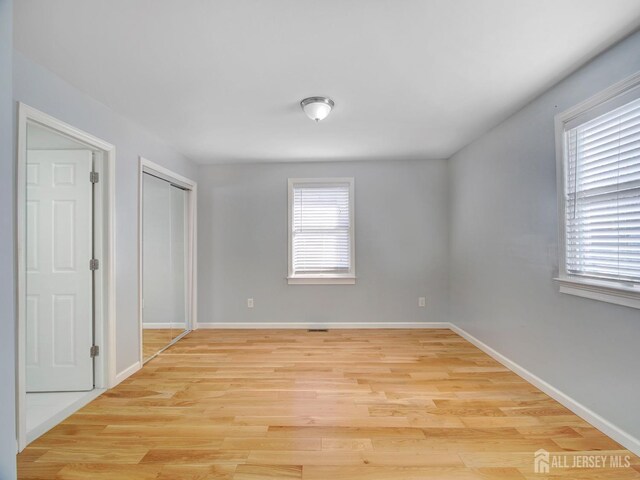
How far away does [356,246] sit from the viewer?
183 inches

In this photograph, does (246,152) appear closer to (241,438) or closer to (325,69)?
(325,69)

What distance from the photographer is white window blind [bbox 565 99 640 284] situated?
188 centimetres

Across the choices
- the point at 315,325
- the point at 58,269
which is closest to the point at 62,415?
the point at 58,269

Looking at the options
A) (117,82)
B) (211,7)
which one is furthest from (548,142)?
(117,82)

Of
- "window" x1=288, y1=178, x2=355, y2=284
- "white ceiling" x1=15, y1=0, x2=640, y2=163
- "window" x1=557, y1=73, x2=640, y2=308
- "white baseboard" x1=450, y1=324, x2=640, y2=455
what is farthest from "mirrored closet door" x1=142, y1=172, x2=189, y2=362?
"window" x1=557, y1=73, x2=640, y2=308

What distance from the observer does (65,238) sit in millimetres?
2668

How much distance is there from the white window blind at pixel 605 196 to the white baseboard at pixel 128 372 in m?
3.80

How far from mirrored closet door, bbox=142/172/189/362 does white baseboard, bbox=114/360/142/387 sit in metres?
0.25

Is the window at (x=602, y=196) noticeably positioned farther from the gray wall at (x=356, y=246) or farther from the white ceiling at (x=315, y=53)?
the gray wall at (x=356, y=246)

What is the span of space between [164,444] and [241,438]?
1.56ft

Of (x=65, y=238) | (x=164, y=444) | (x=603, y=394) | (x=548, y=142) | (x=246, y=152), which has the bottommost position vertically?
(x=164, y=444)

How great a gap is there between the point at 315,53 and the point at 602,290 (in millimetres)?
2338

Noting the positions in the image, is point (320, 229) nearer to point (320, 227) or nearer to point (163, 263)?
point (320, 227)

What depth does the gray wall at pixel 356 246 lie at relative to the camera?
463 centimetres
